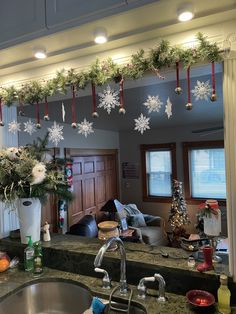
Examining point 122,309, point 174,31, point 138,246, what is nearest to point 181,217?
point 138,246

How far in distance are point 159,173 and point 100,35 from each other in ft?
15.7

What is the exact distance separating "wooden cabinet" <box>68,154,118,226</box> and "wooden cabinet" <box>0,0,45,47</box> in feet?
9.77

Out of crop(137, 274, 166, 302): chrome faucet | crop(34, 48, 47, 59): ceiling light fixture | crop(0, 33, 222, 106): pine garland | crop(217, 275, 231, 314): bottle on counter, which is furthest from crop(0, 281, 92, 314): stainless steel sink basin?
crop(34, 48, 47, 59): ceiling light fixture

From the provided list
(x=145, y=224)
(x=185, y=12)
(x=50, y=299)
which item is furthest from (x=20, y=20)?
(x=145, y=224)

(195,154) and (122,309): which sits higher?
(195,154)

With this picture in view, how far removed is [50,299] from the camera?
1.56 meters

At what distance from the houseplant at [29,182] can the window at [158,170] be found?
4.17 m

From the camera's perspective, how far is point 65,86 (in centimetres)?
159

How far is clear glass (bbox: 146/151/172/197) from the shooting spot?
5.75m

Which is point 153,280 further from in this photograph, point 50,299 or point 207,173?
point 207,173

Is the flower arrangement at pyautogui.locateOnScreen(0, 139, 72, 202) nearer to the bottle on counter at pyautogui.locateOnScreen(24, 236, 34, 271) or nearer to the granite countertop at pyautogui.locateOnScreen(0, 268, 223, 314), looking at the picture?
A: the bottle on counter at pyautogui.locateOnScreen(24, 236, 34, 271)

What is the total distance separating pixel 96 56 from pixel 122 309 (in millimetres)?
1356

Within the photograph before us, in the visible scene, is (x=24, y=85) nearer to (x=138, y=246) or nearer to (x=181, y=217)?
(x=138, y=246)

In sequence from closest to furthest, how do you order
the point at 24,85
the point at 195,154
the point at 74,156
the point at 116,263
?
1. the point at 116,263
2. the point at 24,85
3. the point at 74,156
4. the point at 195,154
